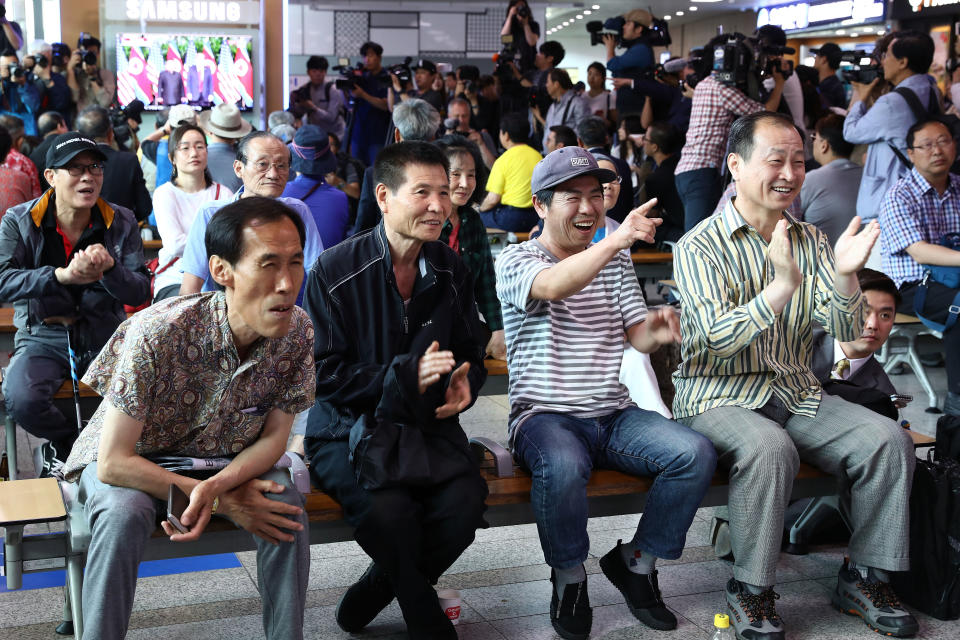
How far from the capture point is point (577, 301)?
2980 millimetres

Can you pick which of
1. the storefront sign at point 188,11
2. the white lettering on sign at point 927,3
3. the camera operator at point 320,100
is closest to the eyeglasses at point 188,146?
the camera operator at point 320,100

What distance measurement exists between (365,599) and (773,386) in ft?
4.38

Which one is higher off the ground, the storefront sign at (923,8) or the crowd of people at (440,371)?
the storefront sign at (923,8)

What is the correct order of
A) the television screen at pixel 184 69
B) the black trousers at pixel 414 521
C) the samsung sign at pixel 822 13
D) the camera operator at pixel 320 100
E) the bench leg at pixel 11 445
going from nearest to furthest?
the black trousers at pixel 414 521 < the bench leg at pixel 11 445 < the camera operator at pixel 320 100 < the television screen at pixel 184 69 < the samsung sign at pixel 822 13

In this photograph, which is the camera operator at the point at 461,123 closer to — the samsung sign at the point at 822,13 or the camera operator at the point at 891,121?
the camera operator at the point at 891,121

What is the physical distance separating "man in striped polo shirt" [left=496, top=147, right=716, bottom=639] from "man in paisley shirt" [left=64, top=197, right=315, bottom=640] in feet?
2.34

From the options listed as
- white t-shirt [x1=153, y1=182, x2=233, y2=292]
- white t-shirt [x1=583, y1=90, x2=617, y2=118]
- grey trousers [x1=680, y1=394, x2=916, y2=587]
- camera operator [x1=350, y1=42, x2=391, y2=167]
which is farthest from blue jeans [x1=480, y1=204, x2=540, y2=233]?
grey trousers [x1=680, y1=394, x2=916, y2=587]

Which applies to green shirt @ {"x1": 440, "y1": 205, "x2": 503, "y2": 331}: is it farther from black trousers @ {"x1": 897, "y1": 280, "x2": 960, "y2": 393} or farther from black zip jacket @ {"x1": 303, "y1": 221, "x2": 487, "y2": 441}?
black trousers @ {"x1": 897, "y1": 280, "x2": 960, "y2": 393}

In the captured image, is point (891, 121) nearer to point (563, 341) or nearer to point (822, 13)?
point (563, 341)

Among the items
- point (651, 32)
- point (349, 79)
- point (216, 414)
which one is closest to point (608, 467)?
point (216, 414)

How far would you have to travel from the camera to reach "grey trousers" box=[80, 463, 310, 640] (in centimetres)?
217

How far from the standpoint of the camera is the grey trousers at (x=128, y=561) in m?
2.17

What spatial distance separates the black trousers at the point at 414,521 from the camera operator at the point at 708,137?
428cm

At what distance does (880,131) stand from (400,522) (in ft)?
14.8
